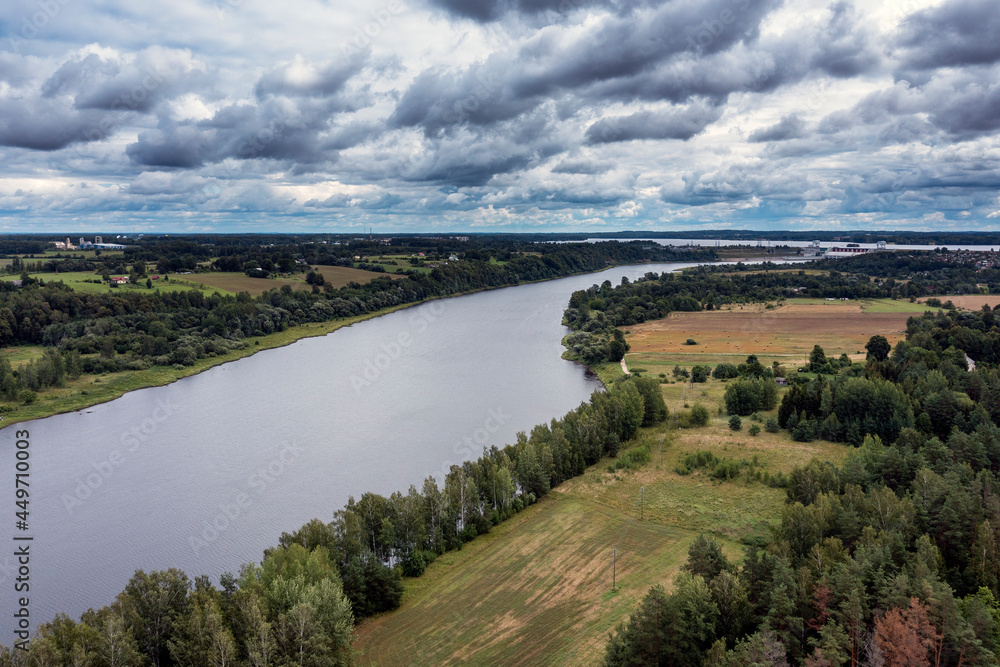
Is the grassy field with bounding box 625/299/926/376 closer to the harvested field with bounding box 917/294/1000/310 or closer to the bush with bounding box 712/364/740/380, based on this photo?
the bush with bounding box 712/364/740/380

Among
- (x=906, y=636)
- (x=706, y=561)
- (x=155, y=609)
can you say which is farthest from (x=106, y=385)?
(x=906, y=636)

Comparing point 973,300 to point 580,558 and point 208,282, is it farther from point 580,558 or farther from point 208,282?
point 208,282

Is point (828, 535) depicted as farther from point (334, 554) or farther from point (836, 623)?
point (334, 554)

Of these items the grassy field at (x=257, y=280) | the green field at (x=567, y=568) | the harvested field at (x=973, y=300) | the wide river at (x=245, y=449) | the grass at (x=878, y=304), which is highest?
the grassy field at (x=257, y=280)

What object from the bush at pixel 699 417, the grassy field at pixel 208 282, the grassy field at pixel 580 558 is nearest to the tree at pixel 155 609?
the grassy field at pixel 580 558

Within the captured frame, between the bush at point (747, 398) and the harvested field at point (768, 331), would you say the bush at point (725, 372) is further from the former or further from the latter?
the bush at point (747, 398)

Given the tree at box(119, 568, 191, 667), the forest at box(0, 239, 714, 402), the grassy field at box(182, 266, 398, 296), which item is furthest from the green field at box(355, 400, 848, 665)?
the grassy field at box(182, 266, 398, 296)
